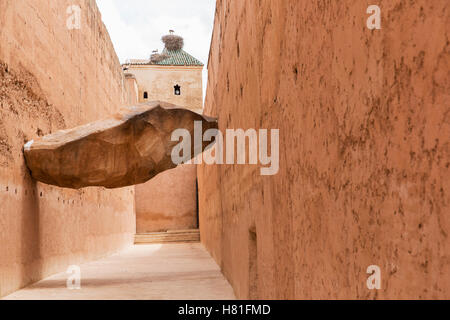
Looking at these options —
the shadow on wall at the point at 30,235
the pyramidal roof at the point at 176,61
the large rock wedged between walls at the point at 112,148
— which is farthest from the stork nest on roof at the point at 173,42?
the shadow on wall at the point at 30,235

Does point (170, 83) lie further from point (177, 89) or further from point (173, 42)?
point (173, 42)

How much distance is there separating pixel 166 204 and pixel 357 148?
18558 millimetres

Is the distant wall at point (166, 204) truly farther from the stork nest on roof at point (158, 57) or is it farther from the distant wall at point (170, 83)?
the stork nest on roof at point (158, 57)

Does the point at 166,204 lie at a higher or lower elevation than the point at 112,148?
lower

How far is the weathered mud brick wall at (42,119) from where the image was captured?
5.42m

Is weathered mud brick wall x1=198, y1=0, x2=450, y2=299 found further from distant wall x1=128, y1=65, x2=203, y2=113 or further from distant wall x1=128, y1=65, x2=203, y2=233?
distant wall x1=128, y1=65, x2=203, y2=113

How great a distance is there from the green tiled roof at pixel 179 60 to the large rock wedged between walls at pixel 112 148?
22636mm

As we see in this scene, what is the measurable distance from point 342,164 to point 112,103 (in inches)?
490

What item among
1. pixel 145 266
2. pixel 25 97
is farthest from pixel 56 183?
pixel 145 266

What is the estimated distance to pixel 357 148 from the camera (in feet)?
5.02

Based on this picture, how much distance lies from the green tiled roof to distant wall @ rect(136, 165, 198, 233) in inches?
419

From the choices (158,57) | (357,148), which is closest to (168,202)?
(158,57)

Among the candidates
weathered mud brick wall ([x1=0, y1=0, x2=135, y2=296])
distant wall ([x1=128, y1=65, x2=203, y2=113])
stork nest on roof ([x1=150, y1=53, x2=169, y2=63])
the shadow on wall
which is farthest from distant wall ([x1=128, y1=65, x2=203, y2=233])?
the shadow on wall

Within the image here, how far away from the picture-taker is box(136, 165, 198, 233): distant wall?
19578 mm
